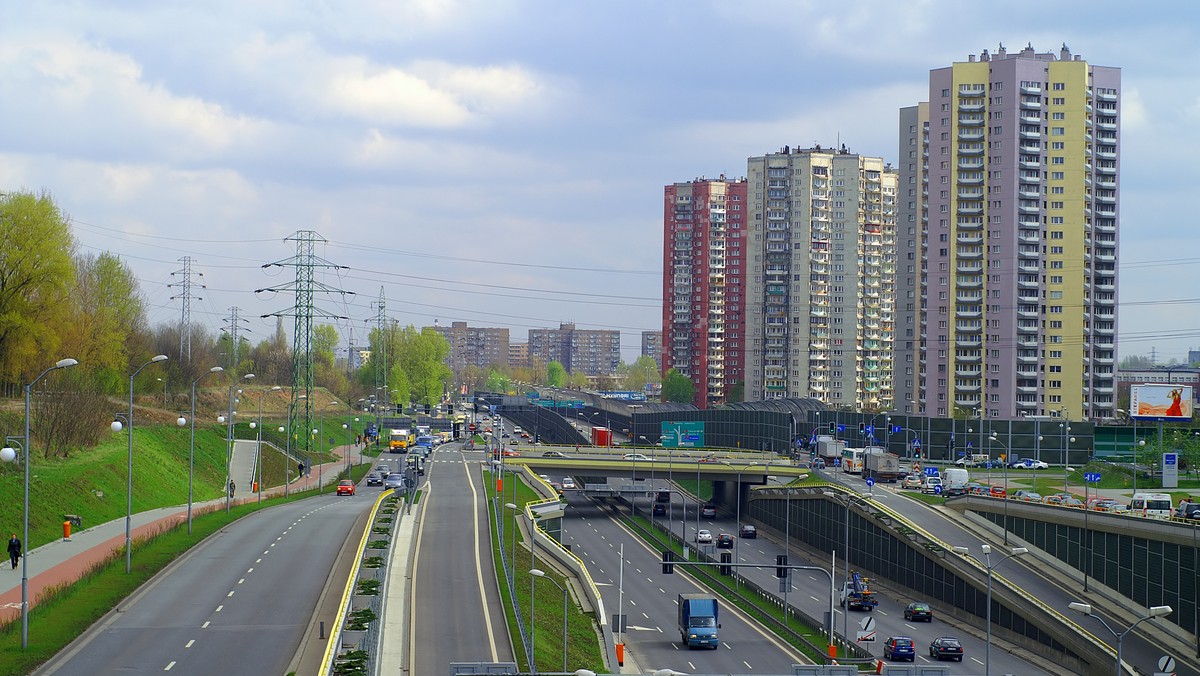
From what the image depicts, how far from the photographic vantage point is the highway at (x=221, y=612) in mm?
35322

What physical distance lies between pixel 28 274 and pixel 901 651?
62437 mm

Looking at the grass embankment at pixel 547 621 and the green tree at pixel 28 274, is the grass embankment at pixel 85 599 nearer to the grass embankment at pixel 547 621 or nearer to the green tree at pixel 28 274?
the grass embankment at pixel 547 621

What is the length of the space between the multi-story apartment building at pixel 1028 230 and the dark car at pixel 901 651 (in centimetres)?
9068

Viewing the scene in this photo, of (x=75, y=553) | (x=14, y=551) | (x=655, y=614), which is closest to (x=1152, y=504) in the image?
(x=655, y=614)

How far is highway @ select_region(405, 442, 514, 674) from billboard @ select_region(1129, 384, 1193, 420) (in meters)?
62.5

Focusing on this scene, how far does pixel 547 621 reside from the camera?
187ft

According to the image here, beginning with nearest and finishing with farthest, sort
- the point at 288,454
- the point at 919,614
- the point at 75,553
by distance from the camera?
the point at 75,553, the point at 919,614, the point at 288,454

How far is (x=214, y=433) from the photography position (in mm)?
111875

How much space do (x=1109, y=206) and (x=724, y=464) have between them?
6687 cm

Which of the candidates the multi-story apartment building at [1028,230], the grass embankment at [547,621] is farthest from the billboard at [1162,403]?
the grass embankment at [547,621]

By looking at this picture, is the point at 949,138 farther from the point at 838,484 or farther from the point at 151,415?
the point at 151,415

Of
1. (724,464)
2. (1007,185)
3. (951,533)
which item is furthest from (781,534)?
(1007,185)

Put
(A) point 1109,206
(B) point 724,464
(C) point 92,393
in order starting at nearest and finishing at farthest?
(C) point 92,393
(B) point 724,464
(A) point 1109,206

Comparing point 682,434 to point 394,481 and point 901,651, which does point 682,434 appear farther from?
point 901,651
